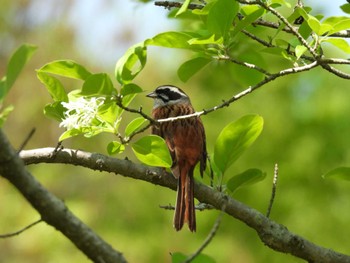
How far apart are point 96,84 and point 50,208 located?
0.72 meters

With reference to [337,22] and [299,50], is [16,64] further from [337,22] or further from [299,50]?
[337,22]

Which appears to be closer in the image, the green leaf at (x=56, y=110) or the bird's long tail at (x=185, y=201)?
the green leaf at (x=56, y=110)

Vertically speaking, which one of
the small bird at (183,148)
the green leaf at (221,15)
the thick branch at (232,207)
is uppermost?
the green leaf at (221,15)

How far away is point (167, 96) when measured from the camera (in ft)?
17.0

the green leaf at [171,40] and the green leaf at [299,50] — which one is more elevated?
the green leaf at [171,40]

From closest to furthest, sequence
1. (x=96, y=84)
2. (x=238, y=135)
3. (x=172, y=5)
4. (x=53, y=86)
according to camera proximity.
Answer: (x=96, y=84) → (x=53, y=86) → (x=238, y=135) → (x=172, y=5)

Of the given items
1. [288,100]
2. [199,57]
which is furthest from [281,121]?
[199,57]

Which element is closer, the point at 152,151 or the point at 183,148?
the point at 152,151

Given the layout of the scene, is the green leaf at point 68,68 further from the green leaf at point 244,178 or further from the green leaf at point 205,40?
the green leaf at point 244,178

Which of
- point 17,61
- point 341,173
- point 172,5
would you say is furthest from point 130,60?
point 341,173

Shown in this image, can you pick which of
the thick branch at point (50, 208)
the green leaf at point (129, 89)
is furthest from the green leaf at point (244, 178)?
Answer: the thick branch at point (50, 208)

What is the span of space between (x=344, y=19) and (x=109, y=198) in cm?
1690

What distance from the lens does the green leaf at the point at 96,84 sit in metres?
2.33

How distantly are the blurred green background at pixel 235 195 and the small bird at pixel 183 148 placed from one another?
790 cm
